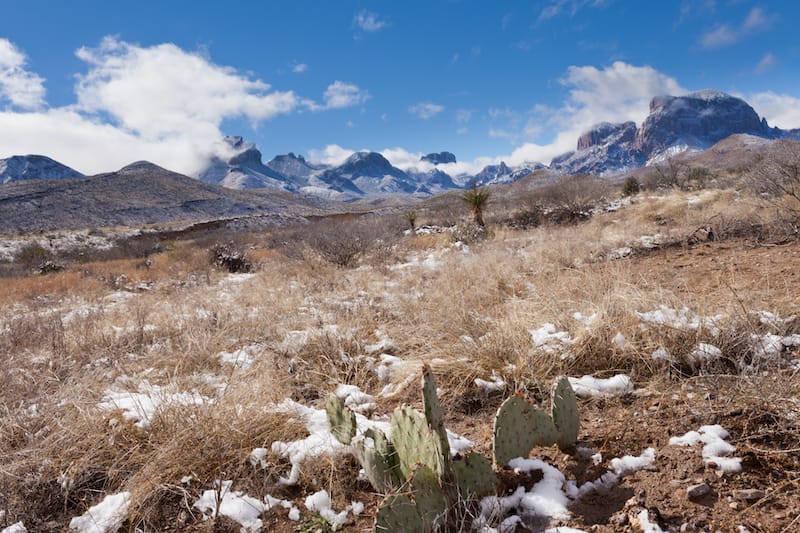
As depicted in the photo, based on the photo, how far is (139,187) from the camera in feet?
230

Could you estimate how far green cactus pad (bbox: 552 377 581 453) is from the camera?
1.93 metres

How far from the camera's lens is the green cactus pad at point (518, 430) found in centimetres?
182

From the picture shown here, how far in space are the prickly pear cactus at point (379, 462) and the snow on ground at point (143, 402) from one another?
1.18 meters

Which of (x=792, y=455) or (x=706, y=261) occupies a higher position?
(x=706, y=261)

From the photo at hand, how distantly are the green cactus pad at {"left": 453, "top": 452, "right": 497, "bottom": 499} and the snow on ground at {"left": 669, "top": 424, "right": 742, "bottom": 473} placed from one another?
980mm

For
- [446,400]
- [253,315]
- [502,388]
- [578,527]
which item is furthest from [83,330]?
[578,527]

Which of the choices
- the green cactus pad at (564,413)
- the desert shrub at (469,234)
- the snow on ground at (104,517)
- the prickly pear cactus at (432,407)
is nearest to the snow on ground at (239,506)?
the snow on ground at (104,517)

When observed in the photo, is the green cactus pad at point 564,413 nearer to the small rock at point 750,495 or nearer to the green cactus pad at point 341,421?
the small rock at point 750,495

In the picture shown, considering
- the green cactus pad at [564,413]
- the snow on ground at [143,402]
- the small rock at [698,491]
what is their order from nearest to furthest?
the small rock at [698,491] < the green cactus pad at [564,413] < the snow on ground at [143,402]

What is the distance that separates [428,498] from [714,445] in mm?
1373

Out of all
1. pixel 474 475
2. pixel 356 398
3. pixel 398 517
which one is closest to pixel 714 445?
pixel 474 475

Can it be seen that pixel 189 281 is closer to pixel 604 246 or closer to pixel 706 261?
pixel 604 246

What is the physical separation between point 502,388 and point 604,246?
5.58m

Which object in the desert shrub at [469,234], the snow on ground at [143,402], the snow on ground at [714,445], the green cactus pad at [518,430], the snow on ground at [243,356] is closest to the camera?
the snow on ground at [714,445]
